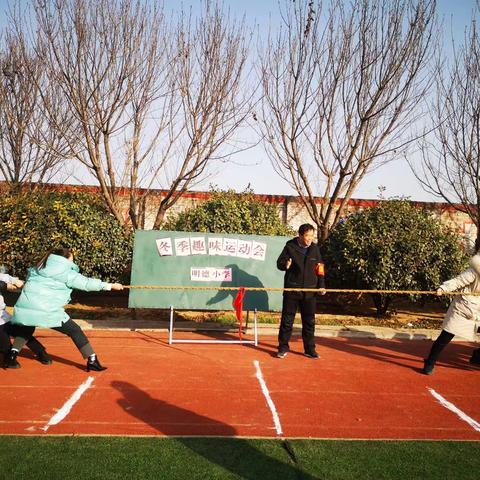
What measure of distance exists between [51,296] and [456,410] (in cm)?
490

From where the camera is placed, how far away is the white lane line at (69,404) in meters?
4.85

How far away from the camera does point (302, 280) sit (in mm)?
7527

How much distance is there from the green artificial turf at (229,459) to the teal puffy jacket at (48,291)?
2.18 meters

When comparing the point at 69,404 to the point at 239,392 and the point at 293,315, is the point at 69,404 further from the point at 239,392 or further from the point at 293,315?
the point at 293,315

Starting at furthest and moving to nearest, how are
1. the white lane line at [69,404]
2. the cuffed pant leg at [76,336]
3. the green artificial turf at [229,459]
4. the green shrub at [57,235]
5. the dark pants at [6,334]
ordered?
the green shrub at [57,235], the dark pants at [6,334], the cuffed pant leg at [76,336], the white lane line at [69,404], the green artificial turf at [229,459]

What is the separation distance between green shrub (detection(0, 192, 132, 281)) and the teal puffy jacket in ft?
13.7

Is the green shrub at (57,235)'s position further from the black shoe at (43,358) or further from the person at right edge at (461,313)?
the person at right edge at (461,313)

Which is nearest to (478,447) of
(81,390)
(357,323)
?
(81,390)

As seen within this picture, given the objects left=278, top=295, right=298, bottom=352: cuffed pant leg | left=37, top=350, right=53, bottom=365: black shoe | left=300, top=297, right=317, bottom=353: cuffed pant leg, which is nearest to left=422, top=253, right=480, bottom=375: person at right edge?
left=300, top=297, right=317, bottom=353: cuffed pant leg

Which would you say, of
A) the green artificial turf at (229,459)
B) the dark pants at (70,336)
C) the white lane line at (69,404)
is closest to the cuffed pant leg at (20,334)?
the dark pants at (70,336)

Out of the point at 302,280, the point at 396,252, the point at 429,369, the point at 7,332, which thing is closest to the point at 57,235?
the point at 7,332

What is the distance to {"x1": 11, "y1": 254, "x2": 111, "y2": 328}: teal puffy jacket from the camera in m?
6.38

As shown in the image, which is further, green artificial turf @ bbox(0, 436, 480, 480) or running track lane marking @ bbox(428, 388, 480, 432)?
running track lane marking @ bbox(428, 388, 480, 432)

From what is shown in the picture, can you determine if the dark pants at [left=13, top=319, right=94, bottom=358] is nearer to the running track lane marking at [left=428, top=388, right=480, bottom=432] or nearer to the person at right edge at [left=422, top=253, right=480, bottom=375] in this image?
the running track lane marking at [left=428, top=388, right=480, bottom=432]
